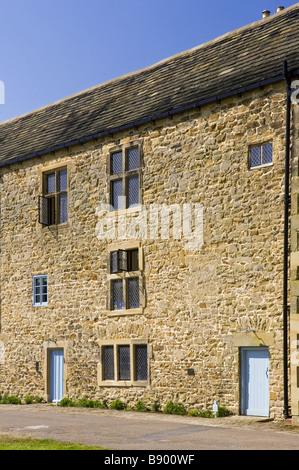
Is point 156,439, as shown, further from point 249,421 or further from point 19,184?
point 19,184

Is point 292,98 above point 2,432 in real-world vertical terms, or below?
above

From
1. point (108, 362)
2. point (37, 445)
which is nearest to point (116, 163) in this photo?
point (108, 362)

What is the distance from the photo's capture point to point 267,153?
54.9 ft

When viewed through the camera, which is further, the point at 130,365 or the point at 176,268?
the point at 130,365

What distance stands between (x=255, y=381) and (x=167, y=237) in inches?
168

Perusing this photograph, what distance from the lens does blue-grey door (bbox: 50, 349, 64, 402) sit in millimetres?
20875

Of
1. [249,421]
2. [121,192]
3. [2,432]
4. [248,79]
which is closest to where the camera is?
[2,432]

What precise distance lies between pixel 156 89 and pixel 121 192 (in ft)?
10.3

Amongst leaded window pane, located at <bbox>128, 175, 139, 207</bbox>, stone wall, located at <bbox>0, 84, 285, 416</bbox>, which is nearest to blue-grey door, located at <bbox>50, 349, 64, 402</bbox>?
stone wall, located at <bbox>0, 84, 285, 416</bbox>

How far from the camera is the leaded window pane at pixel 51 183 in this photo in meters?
21.8

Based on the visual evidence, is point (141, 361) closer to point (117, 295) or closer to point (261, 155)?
point (117, 295)

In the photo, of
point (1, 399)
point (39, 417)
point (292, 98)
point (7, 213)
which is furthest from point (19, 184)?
point (292, 98)

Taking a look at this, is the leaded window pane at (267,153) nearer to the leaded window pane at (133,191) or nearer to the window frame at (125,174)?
the window frame at (125,174)

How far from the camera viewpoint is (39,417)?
17.3 m
